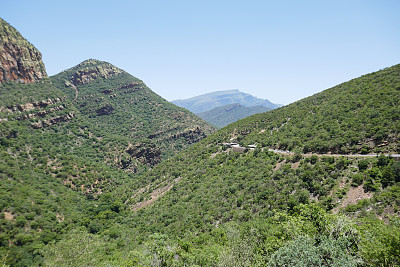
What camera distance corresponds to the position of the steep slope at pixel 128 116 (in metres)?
95.1

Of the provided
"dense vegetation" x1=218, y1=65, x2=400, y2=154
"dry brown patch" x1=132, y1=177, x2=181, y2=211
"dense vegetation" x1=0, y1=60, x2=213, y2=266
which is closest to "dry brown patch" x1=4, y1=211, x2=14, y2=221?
"dense vegetation" x1=0, y1=60, x2=213, y2=266

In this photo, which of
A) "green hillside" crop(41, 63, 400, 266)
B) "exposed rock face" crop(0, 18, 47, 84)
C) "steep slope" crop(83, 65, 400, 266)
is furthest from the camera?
"exposed rock face" crop(0, 18, 47, 84)

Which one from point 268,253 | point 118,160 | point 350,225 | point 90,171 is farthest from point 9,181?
point 350,225

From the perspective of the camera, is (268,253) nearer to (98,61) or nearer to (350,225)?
(350,225)

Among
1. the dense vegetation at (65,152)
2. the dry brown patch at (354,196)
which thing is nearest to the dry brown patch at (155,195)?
the dense vegetation at (65,152)

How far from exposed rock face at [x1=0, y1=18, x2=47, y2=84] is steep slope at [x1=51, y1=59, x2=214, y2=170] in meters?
28.8

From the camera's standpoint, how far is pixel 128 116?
117 metres

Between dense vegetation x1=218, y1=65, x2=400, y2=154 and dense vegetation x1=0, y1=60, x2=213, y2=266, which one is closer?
dense vegetation x1=218, y1=65, x2=400, y2=154

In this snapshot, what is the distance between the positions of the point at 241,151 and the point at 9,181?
59870mm

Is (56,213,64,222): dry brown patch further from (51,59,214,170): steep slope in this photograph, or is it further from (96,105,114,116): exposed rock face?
(96,105,114,116): exposed rock face

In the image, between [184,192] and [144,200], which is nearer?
[184,192]

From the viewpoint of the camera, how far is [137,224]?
44.7m

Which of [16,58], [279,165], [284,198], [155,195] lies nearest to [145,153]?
[155,195]

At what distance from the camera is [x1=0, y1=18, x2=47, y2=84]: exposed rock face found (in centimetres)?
7644
